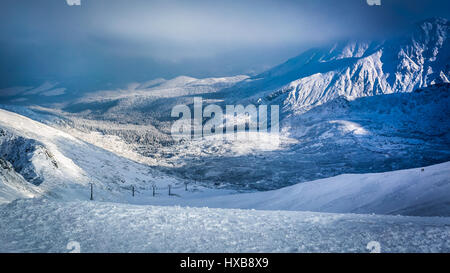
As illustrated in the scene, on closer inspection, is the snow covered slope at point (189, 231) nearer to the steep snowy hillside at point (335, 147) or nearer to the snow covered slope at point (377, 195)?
the snow covered slope at point (377, 195)

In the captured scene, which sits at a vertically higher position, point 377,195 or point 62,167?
point 62,167

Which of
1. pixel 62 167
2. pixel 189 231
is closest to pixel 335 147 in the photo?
pixel 62 167

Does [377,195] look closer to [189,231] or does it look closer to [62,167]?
[189,231]

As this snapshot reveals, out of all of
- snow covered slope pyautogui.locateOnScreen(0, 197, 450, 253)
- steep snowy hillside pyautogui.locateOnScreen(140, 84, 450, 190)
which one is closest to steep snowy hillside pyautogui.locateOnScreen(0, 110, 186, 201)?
snow covered slope pyautogui.locateOnScreen(0, 197, 450, 253)

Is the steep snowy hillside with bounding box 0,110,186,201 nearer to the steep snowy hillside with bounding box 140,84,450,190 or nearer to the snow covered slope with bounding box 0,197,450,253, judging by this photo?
the snow covered slope with bounding box 0,197,450,253

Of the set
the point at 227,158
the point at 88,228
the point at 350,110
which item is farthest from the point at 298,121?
the point at 88,228

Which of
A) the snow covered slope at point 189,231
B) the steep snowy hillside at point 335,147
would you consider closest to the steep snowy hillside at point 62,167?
the snow covered slope at point 189,231

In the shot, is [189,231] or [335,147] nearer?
[189,231]
